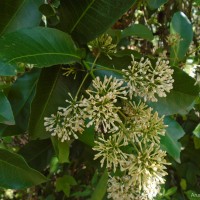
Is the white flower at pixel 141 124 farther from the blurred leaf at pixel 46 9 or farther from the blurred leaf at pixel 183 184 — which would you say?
the blurred leaf at pixel 183 184

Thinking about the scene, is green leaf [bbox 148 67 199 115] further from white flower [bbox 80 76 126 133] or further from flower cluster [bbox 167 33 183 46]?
flower cluster [bbox 167 33 183 46]

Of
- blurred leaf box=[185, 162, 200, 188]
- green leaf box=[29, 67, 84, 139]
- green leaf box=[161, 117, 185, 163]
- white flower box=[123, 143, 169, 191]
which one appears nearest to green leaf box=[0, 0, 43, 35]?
green leaf box=[29, 67, 84, 139]

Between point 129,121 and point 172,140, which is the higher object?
point 129,121

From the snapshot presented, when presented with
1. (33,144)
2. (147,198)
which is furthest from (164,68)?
(33,144)

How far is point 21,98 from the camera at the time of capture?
117 cm

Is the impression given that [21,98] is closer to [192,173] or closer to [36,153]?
[36,153]

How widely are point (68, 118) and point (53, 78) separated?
5.9 inches

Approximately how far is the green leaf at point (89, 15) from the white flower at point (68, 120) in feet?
0.69

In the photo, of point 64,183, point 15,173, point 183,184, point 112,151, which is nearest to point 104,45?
point 112,151

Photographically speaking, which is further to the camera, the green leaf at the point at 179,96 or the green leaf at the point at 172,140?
the green leaf at the point at 172,140

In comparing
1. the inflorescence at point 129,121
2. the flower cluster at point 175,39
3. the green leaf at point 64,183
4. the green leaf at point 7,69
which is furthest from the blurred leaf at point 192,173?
the green leaf at point 7,69

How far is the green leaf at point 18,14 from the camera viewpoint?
40.7 inches

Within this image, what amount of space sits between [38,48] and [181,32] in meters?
1.04

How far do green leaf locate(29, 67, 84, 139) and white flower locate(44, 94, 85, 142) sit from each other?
0.04 meters
